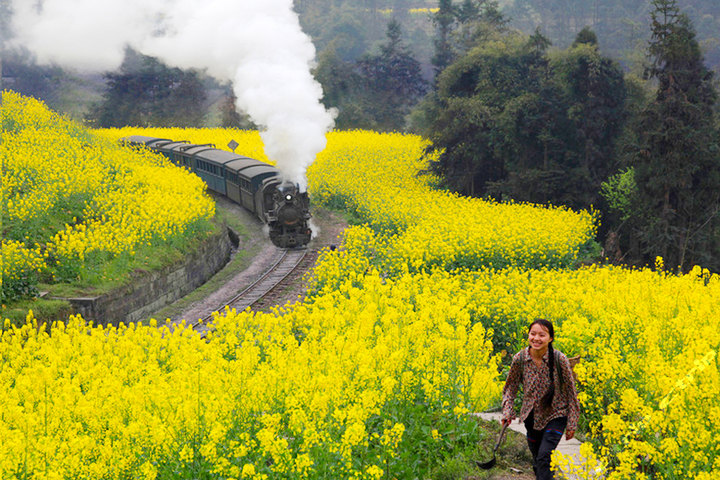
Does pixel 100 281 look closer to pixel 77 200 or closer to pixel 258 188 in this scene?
pixel 77 200

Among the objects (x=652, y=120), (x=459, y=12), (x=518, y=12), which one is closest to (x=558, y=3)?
(x=518, y=12)

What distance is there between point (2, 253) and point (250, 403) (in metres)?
13.1

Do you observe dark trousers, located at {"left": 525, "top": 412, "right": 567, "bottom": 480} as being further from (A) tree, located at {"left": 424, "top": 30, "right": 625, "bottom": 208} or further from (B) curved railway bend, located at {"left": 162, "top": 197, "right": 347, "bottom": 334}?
(A) tree, located at {"left": 424, "top": 30, "right": 625, "bottom": 208}

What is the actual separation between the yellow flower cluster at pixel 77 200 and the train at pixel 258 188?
Result: 2.17 m

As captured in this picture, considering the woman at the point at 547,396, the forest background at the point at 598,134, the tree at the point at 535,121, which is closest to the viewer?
the woman at the point at 547,396

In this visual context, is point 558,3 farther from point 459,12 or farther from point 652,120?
point 652,120

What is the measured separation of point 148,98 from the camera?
71.2 metres

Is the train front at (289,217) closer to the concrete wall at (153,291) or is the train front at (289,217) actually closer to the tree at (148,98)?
the concrete wall at (153,291)

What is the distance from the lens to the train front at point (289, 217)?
25844 mm

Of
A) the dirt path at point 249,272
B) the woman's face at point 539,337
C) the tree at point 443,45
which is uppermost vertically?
the tree at point 443,45

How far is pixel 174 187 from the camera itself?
2861 cm

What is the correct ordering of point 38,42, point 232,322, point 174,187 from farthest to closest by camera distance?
1. point 38,42
2. point 174,187
3. point 232,322

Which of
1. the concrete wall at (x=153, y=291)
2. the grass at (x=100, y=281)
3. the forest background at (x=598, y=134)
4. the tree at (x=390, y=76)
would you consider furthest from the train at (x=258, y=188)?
the tree at (x=390, y=76)

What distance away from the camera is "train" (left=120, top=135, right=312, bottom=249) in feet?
85.3
